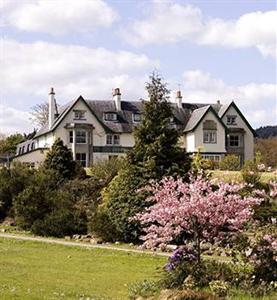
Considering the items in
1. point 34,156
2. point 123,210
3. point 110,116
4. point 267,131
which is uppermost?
point 267,131

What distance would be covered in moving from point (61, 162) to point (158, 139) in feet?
51.3

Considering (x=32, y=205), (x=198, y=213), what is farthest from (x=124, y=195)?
(x=198, y=213)

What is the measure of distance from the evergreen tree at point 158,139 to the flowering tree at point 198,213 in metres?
13.0

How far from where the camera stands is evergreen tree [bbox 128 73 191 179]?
2667cm

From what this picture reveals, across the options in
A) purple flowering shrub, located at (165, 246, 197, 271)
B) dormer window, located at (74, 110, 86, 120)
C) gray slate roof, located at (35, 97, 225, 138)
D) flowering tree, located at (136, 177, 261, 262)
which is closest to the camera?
flowering tree, located at (136, 177, 261, 262)

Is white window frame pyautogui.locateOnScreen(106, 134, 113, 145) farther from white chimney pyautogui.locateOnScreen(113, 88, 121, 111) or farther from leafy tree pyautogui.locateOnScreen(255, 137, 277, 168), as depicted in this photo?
leafy tree pyautogui.locateOnScreen(255, 137, 277, 168)

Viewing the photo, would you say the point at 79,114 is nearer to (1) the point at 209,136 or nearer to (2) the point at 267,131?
(1) the point at 209,136

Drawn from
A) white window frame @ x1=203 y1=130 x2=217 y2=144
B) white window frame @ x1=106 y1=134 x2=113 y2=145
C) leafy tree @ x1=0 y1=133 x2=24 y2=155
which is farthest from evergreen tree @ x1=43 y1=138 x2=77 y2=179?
leafy tree @ x1=0 y1=133 x2=24 y2=155

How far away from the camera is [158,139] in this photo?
1049 inches

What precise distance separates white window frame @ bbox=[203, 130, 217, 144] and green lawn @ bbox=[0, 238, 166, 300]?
40.4 metres

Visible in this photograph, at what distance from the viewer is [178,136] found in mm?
27297

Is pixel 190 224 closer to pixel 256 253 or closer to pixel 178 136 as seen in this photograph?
pixel 256 253

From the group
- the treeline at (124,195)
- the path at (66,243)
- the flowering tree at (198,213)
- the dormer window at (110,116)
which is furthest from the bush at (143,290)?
the dormer window at (110,116)

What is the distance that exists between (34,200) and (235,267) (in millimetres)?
18760
